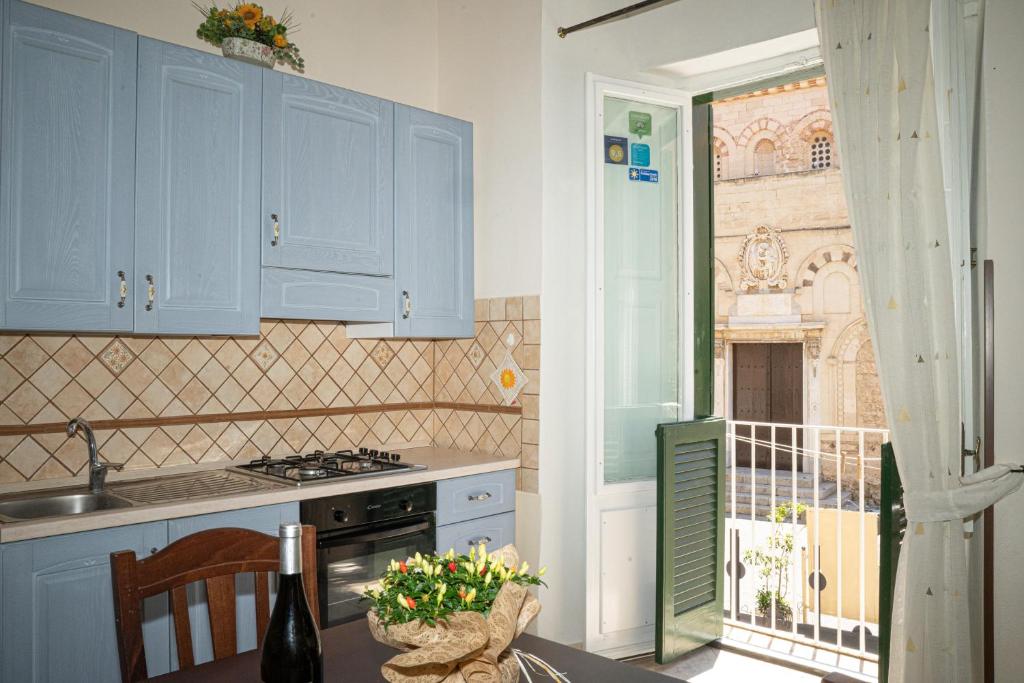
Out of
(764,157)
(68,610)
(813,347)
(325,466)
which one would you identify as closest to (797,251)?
(813,347)

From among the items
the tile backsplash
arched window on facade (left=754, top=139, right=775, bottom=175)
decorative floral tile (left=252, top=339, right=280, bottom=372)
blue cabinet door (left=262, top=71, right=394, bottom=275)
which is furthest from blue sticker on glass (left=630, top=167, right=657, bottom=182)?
arched window on facade (left=754, top=139, right=775, bottom=175)

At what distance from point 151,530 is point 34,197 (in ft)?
3.24

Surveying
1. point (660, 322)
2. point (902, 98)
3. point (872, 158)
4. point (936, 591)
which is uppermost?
point (902, 98)

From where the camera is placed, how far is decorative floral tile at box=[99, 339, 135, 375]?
2.51 m

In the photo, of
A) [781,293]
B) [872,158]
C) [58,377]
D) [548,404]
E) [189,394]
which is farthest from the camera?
[781,293]

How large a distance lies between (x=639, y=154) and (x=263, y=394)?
1893mm

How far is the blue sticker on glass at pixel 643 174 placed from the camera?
3270 mm

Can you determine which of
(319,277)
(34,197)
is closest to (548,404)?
(319,277)

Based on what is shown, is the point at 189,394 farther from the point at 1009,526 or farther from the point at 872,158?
the point at 1009,526

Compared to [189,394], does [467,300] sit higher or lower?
higher

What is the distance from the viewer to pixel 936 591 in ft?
6.90

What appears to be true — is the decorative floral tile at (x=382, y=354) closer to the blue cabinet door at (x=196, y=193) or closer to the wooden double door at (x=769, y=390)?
the blue cabinet door at (x=196, y=193)

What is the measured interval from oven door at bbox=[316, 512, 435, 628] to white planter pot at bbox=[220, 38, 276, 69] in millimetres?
1648

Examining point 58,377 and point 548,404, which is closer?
point 58,377
